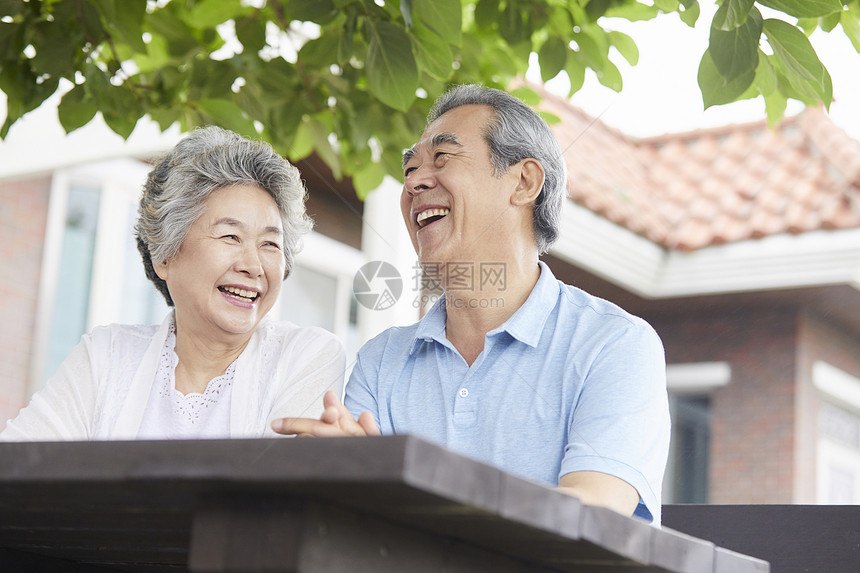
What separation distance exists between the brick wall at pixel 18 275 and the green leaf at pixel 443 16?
372cm

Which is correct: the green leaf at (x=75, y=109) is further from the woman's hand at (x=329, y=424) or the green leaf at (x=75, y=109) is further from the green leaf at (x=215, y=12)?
the woman's hand at (x=329, y=424)

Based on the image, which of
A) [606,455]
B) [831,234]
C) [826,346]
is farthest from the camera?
[826,346]

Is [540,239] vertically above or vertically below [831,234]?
below

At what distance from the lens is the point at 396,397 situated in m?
1.95

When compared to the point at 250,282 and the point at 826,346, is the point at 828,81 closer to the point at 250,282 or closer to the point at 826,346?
the point at 250,282

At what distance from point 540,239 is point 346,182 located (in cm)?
242

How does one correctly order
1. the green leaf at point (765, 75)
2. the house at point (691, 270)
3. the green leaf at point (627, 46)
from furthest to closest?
the house at point (691, 270) < the green leaf at point (627, 46) < the green leaf at point (765, 75)

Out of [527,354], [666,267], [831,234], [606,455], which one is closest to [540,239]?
[527,354]

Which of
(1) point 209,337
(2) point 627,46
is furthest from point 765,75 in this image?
(1) point 209,337

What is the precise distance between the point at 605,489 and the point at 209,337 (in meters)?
0.98

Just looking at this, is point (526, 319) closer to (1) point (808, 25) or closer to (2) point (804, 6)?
(2) point (804, 6)

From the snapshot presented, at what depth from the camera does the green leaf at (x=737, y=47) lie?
1806 millimetres

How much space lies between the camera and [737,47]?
181cm

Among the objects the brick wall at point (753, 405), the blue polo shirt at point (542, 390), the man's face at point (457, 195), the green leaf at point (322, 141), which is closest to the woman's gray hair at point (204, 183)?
the man's face at point (457, 195)
